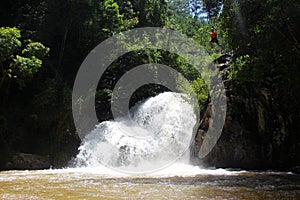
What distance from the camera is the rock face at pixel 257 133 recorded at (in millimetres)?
9133

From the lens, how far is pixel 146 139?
12750 millimetres

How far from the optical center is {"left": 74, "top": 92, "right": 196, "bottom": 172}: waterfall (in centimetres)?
1199

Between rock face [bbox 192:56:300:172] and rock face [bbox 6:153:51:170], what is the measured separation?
6244 mm

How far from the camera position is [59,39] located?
1723cm

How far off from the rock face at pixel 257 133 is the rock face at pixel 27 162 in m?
6.24

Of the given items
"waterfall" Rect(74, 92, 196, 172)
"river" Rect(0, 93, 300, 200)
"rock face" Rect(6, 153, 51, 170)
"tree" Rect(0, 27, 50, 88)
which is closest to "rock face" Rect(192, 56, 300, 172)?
"river" Rect(0, 93, 300, 200)

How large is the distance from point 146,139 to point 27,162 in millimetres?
4435

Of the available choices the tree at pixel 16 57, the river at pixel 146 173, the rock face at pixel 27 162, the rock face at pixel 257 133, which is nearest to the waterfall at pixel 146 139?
the river at pixel 146 173

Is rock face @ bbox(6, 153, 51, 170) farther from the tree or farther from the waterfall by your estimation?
the tree

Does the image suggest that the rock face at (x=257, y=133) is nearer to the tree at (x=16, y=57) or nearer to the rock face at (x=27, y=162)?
the rock face at (x=27, y=162)

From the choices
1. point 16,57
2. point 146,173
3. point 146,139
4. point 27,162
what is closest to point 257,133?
point 146,173

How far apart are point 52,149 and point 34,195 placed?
29.5 feet

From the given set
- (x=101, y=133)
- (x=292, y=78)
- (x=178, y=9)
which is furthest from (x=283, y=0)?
(x=178, y=9)

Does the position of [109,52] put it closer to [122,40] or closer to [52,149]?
[122,40]
